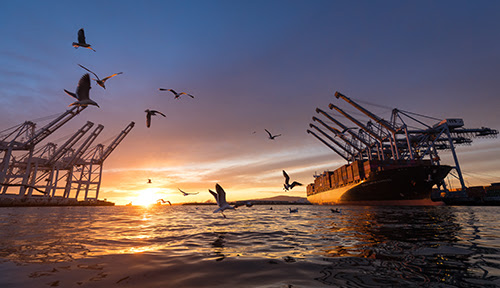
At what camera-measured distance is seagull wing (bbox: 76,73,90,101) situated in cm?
1089

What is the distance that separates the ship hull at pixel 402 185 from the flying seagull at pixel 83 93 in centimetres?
5018

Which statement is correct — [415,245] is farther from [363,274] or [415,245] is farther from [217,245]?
[217,245]

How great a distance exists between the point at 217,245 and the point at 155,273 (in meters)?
3.35

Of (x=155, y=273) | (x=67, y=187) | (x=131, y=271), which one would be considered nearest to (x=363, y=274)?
(x=155, y=273)

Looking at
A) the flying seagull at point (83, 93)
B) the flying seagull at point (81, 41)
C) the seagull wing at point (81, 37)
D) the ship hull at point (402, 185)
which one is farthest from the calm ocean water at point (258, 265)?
the ship hull at point (402, 185)

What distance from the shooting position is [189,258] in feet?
19.4

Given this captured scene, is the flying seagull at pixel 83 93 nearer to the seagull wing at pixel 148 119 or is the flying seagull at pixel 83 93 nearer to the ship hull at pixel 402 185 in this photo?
the seagull wing at pixel 148 119

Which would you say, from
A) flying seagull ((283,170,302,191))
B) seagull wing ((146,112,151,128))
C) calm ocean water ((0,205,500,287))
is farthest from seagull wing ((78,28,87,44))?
flying seagull ((283,170,302,191))

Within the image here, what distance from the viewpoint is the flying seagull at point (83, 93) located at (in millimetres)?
10898

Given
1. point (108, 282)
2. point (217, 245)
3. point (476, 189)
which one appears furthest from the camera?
point (476, 189)

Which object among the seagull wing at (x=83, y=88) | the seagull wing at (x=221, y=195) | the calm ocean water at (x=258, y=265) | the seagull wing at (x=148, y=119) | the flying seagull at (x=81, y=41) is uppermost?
the flying seagull at (x=81, y=41)

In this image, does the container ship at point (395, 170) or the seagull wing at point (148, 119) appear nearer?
the seagull wing at point (148, 119)

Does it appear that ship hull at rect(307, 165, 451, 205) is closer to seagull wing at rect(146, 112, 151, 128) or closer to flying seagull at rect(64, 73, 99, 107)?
seagull wing at rect(146, 112, 151, 128)

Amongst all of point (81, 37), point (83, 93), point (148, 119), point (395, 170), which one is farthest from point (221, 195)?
point (395, 170)
